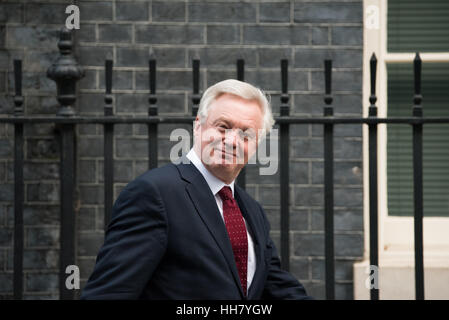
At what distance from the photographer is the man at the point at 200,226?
2119 millimetres

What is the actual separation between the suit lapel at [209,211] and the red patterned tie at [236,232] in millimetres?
61

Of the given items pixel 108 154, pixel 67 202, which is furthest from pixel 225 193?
pixel 67 202

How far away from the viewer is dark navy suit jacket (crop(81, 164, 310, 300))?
2107 mm

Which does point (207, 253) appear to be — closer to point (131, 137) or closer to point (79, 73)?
point (79, 73)

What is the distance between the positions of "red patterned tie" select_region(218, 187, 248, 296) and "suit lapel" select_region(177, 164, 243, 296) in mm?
61

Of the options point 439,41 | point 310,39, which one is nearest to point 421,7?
point 439,41

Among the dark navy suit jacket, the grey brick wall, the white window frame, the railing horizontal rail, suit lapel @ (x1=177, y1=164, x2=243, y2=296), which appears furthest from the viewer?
the white window frame

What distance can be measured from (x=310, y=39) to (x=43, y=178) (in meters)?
1.95

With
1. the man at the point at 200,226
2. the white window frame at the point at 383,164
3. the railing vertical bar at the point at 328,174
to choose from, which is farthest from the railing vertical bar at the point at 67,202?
the white window frame at the point at 383,164

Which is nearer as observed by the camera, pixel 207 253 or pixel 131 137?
pixel 207 253

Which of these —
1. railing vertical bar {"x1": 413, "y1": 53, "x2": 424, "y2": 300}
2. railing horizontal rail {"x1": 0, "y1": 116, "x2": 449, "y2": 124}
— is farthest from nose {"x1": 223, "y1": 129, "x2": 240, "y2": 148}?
railing vertical bar {"x1": 413, "y1": 53, "x2": 424, "y2": 300}

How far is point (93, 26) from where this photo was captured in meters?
4.48

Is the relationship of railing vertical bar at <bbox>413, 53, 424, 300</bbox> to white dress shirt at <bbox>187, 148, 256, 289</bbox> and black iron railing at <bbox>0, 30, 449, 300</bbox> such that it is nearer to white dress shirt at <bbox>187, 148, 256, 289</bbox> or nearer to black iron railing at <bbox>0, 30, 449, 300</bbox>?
black iron railing at <bbox>0, 30, 449, 300</bbox>

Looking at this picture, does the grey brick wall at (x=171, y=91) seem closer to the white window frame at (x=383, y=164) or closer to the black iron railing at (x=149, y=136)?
the white window frame at (x=383, y=164)
